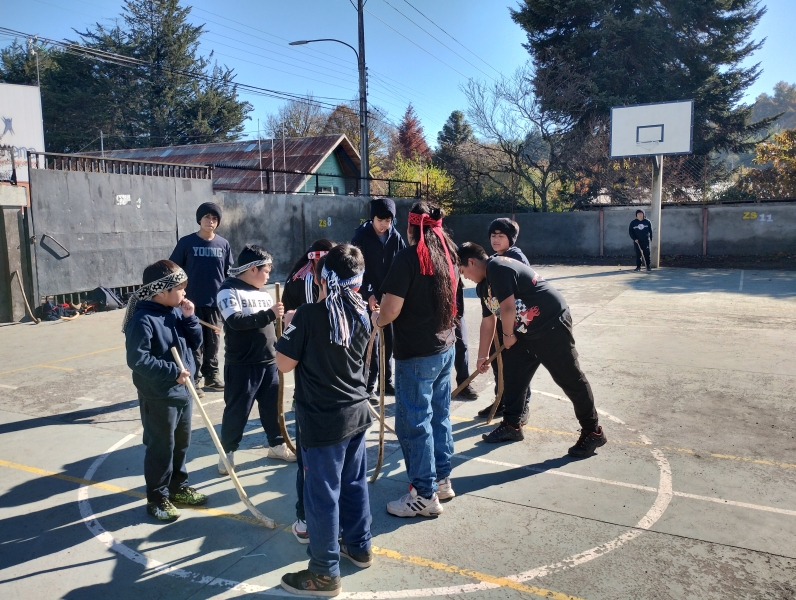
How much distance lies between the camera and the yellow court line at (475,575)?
3.07 m

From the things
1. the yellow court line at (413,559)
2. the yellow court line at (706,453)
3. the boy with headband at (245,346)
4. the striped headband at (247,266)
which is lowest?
the yellow court line at (413,559)

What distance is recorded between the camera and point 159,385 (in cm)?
373

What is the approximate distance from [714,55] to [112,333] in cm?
2601

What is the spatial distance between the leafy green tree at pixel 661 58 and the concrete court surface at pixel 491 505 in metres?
21.7

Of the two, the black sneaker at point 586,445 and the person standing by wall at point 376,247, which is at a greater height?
the person standing by wall at point 376,247

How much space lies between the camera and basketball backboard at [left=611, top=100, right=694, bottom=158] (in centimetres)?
1878

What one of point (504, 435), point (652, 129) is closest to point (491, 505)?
point (504, 435)

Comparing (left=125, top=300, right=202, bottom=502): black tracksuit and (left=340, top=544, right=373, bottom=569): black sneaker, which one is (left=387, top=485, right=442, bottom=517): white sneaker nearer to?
(left=340, top=544, right=373, bottom=569): black sneaker

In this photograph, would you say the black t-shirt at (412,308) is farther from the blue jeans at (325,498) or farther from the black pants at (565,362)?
the black pants at (565,362)

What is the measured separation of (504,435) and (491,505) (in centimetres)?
116

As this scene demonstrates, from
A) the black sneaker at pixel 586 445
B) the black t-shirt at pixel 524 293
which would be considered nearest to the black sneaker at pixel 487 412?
the black sneaker at pixel 586 445

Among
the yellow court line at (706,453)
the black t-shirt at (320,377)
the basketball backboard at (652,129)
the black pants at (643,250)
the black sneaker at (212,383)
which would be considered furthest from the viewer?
the basketball backboard at (652,129)

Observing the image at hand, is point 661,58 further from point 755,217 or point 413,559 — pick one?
point 413,559

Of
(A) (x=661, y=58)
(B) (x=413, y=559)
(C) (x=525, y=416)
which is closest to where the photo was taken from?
(B) (x=413, y=559)
